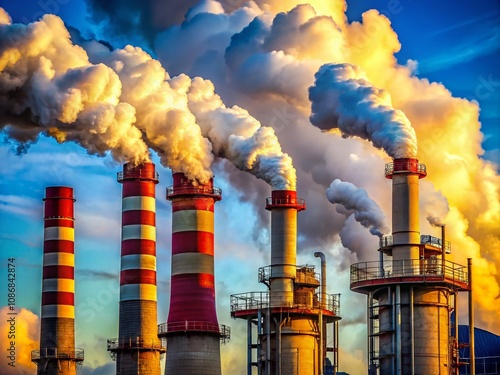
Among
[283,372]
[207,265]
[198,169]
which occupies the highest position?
[198,169]

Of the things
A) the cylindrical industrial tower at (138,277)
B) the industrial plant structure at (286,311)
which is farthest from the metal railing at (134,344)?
the industrial plant structure at (286,311)

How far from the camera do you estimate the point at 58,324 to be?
251ft

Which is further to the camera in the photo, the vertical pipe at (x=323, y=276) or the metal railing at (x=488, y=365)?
the metal railing at (x=488, y=365)

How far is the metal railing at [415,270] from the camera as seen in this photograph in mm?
54781

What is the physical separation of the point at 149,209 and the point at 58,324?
26.4 ft

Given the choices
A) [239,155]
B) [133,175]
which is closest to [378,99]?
[239,155]

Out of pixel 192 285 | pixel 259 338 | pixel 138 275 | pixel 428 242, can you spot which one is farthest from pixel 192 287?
pixel 428 242

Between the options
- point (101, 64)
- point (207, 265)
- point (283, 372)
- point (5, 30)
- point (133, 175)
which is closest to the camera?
point (5, 30)

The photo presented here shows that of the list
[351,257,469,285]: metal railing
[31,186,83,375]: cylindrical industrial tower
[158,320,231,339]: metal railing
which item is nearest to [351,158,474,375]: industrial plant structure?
[351,257,469,285]: metal railing

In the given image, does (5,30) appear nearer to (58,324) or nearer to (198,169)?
(198,169)

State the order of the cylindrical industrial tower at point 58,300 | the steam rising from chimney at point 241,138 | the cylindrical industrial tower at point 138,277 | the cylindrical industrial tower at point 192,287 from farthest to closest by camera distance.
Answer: the cylindrical industrial tower at point 58,300 → the cylindrical industrial tower at point 138,277 → the cylindrical industrial tower at point 192,287 → the steam rising from chimney at point 241,138

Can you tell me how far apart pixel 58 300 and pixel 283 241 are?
59.5 feet

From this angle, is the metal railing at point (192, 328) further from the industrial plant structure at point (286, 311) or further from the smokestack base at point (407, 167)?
the smokestack base at point (407, 167)

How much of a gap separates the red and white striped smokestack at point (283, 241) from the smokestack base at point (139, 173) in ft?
40.6
